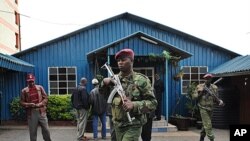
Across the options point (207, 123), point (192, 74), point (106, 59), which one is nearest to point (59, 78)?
point (106, 59)

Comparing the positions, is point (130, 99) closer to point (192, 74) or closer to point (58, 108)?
point (58, 108)

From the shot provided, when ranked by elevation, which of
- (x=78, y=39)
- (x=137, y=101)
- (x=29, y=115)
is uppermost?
(x=78, y=39)

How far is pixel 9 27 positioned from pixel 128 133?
73.6ft

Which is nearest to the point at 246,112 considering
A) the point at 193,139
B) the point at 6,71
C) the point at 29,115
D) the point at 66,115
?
the point at 193,139

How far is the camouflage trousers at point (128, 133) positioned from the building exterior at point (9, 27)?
18668 mm

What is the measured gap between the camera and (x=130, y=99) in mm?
4242

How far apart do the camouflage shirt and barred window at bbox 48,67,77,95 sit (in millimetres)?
10108

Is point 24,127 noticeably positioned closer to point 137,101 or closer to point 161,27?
point 161,27

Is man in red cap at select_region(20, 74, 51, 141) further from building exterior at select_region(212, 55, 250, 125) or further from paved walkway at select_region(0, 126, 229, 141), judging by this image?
building exterior at select_region(212, 55, 250, 125)

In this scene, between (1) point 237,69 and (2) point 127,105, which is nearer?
(2) point 127,105

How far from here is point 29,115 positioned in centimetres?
720

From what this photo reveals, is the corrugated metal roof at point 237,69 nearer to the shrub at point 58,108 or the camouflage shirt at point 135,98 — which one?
the shrub at point 58,108

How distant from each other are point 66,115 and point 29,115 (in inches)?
247

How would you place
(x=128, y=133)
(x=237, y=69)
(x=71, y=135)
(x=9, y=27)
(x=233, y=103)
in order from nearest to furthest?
1. (x=128, y=133)
2. (x=71, y=135)
3. (x=237, y=69)
4. (x=233, y=103)
5. (x=9, y=27)
